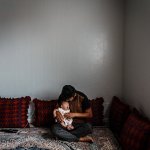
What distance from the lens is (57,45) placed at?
342 cm

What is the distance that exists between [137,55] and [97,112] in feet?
3.06

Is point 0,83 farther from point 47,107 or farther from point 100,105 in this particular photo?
point 100,105

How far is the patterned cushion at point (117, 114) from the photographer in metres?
3.07

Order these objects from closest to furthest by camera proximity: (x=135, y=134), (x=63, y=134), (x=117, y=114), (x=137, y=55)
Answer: (x=135, y=134)
(x=63, y=134)
(x=137, y=55)
(x=117, y=114)

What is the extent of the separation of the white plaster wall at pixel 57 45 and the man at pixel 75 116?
1.42ft

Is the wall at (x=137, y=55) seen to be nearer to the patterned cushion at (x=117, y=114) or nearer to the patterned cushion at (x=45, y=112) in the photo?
the patterned cushion at (x=117, y=114)

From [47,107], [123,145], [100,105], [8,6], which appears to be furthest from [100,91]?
[8,6]

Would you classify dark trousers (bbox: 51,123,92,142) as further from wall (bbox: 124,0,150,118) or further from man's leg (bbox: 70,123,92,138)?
wall (bbox: 124,0,150,118)

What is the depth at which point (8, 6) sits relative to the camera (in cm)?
333

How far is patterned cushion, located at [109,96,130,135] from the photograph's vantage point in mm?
3068

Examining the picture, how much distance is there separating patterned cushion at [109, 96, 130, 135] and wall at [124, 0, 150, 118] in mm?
133

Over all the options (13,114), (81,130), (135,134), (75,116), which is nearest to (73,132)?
(81,130)

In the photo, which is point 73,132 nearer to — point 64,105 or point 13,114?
point 64,105

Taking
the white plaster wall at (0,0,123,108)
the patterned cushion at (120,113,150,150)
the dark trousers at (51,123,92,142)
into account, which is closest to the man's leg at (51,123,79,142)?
the dark trousers at (51,123,92,142)
